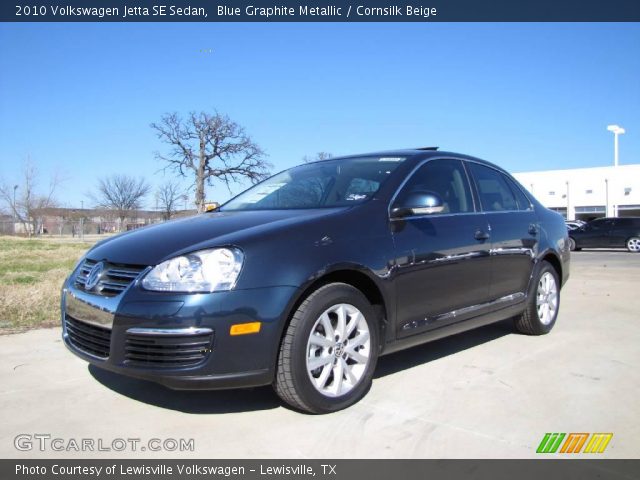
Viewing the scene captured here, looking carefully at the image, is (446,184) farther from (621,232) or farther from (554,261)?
(621,232)

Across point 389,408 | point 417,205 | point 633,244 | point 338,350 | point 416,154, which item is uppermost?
point 416,154

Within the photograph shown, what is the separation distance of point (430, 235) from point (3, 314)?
458cm

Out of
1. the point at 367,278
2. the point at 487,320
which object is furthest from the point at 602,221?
the point at 367,278

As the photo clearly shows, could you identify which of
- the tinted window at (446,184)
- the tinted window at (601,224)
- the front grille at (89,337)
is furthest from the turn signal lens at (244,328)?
the tinted window at (601,224)

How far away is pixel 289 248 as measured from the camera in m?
2.87

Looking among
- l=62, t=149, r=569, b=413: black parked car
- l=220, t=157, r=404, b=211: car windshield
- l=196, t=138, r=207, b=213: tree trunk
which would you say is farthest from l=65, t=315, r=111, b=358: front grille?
l=196, t=138, r=207, b=213: tree trunk

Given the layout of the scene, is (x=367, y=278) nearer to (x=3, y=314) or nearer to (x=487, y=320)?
(x=487, y=320)

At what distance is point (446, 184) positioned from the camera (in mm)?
4141

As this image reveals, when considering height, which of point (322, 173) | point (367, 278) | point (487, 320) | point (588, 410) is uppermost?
point (322, 173)

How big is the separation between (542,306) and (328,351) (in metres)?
2.82

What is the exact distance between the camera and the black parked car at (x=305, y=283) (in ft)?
8.81

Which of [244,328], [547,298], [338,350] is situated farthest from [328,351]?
[547,298]

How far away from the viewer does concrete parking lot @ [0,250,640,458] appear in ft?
8.59
